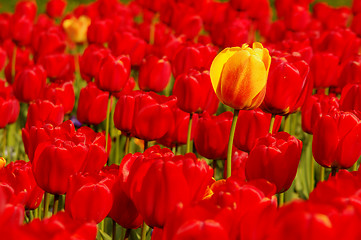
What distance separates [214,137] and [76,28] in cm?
404

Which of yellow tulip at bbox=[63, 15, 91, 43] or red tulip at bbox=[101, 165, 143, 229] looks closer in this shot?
red tulip at bbox=[101, 165, 143, 229]

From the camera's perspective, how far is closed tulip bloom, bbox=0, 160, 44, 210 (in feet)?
5.24

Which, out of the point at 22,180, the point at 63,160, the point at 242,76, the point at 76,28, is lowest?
the point at 76,28

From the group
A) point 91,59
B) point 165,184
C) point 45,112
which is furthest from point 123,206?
point 91,59

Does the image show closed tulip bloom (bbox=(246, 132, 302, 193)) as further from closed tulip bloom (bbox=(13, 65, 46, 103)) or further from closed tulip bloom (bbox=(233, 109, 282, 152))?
closed tulip bloom (bbox=(13, 65, 46, 103))

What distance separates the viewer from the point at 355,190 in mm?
1152

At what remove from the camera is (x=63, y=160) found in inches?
62.8

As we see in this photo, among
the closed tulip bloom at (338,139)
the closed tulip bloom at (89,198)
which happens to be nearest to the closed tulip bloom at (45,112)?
the closed tulip bloom at (89,198)

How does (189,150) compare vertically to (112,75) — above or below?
below

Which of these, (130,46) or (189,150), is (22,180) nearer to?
(189,150)

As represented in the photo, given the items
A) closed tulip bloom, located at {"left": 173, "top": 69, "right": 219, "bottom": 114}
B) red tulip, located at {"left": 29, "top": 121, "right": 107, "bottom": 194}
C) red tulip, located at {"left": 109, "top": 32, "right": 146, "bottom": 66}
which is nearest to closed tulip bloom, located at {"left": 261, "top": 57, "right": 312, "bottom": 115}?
closed tulip bloom, located at {"left": 173, "top": 69, "right": 219, "bottom": 114}

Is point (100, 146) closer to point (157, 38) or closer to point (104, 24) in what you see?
point (104, 24)

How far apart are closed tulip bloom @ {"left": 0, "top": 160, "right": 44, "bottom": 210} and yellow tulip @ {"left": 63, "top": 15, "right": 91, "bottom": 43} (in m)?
4.25

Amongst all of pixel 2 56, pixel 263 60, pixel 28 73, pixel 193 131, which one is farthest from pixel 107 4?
pixel 263 60
